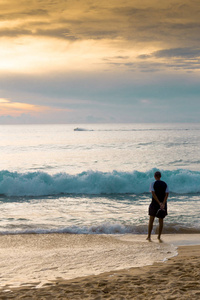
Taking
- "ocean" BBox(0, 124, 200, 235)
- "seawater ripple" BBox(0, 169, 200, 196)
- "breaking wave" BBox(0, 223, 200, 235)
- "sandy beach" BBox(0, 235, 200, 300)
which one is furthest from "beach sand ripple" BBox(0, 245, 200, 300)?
"seawater ripple" BBox(0, 169, 200, 196)

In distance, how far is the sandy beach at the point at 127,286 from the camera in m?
4.53

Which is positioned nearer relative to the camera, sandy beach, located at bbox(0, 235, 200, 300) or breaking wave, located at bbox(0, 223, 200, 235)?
sandy beach, located at bbox(0, 235, 200, 300)

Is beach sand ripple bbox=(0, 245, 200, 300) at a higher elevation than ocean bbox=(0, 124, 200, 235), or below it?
below

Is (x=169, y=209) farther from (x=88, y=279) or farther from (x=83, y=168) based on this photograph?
(x=83, y=168)

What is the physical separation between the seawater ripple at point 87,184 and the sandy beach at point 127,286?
40.2ft

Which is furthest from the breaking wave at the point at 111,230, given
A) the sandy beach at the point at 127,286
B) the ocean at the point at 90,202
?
the sandy beach at the point at 127,286

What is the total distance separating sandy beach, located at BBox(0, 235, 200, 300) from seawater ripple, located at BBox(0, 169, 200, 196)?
1225 cm

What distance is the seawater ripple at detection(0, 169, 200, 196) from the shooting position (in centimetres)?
1792

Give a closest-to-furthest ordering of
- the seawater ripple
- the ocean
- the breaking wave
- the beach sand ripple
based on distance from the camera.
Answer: the beach sand ripple < the breaking wave < the ocean < the seawater ripple

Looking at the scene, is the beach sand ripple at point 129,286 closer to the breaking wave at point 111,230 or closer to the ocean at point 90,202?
the breaking wave at point 111,230

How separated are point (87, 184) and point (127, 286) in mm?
14136

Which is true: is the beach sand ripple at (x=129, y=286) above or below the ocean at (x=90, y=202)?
below

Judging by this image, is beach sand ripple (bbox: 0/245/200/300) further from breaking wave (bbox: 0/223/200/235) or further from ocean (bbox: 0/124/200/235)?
ocean (bbox: 0/124/200/235)

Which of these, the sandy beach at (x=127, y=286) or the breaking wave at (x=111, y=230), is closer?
the sandy beach at (x=127, y=286)
